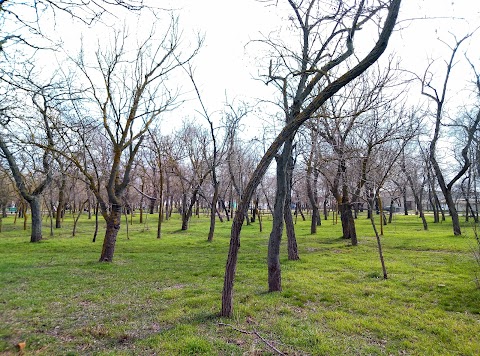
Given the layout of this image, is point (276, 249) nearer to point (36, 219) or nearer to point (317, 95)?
point (317, 95)

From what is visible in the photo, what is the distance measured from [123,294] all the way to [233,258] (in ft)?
9.96

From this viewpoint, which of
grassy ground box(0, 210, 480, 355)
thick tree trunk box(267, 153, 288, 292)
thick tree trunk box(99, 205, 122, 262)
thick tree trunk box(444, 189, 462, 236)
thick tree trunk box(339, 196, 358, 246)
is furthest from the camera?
thick tree trunk box(444, 189, 462, 236)

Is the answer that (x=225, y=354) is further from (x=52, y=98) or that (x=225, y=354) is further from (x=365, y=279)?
(x=365, y=279)

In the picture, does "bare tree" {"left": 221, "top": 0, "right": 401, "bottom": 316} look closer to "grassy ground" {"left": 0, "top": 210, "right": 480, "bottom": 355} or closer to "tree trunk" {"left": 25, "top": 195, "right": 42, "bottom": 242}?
"grassy ground" {"left": 0, "top": 210, "right": 480, "bottom": 355}

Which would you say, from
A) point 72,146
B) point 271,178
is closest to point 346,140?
point 72,146

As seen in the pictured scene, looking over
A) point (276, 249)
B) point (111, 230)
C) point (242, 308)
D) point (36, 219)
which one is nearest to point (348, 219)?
point (276, 249)

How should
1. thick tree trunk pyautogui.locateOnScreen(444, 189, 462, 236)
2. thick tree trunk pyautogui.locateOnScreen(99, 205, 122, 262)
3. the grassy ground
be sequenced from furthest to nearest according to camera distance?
thick tree trunk pyautogui.locateOnScreen(444, 189, 462, 236) → thick tree trunk pyautogui.locateOnScreen(99, 205, 122, 262) → the grassy ground

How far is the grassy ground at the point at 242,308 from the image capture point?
426cm

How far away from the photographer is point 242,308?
556cm

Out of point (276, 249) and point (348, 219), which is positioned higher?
point (348, 219)

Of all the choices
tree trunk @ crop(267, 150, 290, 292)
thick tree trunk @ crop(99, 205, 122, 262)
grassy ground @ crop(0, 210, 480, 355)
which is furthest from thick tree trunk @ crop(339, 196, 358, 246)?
thick tree trunk @ crop(99, 205, 122, 262)

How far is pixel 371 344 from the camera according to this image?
14.3 feet

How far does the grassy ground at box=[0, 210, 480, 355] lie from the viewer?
4.26m

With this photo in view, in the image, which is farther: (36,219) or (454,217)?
(454,217)
